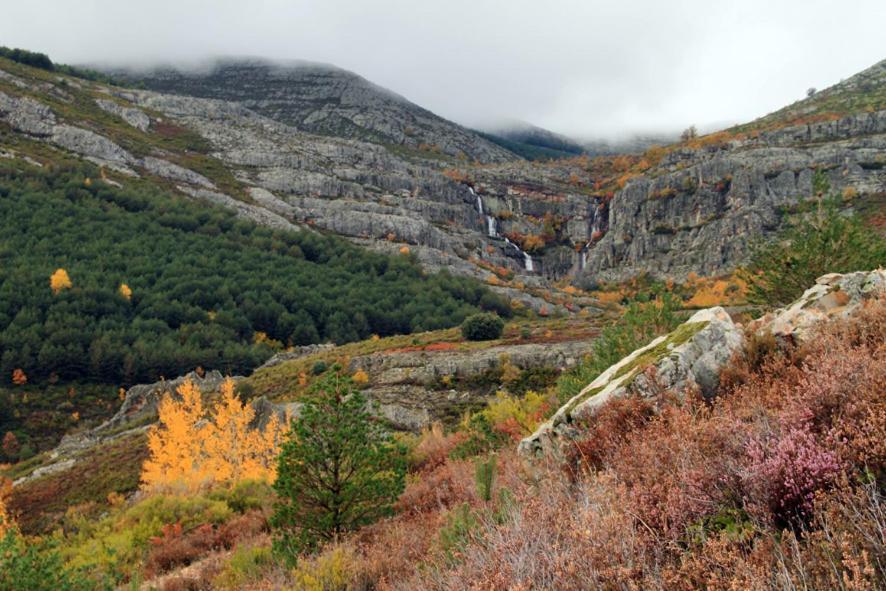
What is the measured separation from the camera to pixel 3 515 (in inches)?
914

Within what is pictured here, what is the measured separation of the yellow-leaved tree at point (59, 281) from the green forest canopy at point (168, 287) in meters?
1.03

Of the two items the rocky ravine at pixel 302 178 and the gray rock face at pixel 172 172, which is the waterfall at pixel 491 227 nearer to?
the rocky ravine at pixel 302 178


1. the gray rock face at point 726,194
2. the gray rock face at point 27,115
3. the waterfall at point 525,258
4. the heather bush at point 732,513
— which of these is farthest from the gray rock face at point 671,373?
the gray rock face at point 27,115

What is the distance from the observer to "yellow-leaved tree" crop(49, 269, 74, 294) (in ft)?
222

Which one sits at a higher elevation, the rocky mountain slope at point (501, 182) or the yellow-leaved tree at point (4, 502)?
the rocky mountain slope at point (501, 182)

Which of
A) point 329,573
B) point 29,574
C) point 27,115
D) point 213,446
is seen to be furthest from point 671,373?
point 27,115

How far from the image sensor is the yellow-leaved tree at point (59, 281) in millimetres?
67625

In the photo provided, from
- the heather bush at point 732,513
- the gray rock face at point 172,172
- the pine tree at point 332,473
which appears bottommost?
the pine tree at point 332,473

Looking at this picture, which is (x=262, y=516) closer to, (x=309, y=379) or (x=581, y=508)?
(x=581, y=508)

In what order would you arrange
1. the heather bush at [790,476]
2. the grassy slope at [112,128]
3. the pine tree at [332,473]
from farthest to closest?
1. the grassy slope at [112,128]
2. the pine tree at [332,473]
3. the heather bush at [790,476]

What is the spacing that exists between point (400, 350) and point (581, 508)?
143 feet

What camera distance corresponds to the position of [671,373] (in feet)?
21.4

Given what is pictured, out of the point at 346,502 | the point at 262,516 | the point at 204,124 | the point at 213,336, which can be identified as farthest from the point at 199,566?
the point at 204,124

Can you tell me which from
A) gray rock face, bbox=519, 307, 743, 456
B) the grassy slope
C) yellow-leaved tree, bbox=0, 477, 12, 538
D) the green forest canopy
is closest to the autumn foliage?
yellow-leaved tree, bbox=0, 477, 12, 538
